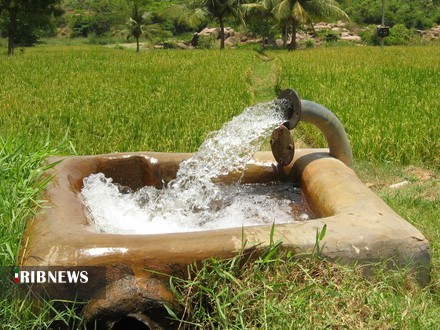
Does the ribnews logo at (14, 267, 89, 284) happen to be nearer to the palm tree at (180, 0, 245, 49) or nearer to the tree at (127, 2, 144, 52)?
the palm tree at (180, 0, 245, 49)

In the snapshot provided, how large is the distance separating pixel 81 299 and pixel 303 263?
0.87m

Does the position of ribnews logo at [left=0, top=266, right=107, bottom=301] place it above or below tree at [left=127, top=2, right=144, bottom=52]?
above

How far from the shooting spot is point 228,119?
23.1 ft

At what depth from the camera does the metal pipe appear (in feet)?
10.6

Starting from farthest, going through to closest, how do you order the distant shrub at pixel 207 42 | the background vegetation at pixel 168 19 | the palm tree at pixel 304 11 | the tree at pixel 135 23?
the distant shrub at pixel 207 42 → the tree at pixel 135 23 → the palm tree at pixel 304 11 → the background vegetation at pixel 168 19

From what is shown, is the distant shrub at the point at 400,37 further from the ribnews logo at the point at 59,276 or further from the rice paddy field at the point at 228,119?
the ribnews logo at the point at 59,276

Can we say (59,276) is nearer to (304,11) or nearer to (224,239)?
(224,239)

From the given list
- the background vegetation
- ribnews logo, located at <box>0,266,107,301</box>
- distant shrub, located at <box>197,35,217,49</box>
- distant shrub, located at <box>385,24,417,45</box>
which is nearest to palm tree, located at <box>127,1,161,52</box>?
the background vegetation

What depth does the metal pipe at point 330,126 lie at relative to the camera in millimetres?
3242

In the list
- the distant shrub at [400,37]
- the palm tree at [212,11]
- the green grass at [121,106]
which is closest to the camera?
the green grass at [121,106]

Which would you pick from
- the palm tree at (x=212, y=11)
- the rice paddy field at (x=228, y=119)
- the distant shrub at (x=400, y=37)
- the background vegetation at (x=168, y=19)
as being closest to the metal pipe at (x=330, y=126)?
the rice paddy field at (x=228, y=119)

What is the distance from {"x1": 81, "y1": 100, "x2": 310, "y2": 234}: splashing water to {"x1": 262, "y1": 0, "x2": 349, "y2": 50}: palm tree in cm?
2668

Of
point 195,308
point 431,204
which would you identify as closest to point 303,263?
point 195,308

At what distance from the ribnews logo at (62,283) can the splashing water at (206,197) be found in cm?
78
